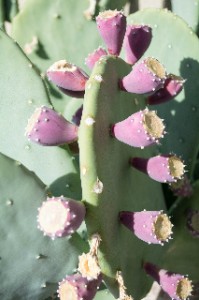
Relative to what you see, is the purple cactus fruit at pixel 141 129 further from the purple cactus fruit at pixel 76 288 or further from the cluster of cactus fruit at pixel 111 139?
the purple cactus fruit at pixel 76 288

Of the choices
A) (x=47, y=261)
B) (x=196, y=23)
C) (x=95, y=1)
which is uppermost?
(x=95, y=1)

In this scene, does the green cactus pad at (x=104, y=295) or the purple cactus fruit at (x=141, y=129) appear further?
the green cactus pad at (x=104, y=295)

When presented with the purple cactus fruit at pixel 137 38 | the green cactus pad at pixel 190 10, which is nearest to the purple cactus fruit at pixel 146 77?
the purple cactus fruit at pixel 137 38

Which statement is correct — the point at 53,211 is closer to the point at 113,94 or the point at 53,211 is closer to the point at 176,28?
the point at 113,94

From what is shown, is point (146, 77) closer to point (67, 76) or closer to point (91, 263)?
point (67, 76)

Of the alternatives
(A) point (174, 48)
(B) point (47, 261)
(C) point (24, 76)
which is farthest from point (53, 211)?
(A) point (174, 48)

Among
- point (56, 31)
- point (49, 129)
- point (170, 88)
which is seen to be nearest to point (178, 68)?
point (170, 88)
